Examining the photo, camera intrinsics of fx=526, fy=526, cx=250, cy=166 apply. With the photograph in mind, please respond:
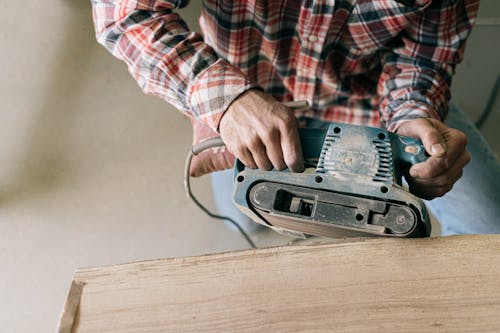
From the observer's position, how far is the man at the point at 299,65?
31.3 inches

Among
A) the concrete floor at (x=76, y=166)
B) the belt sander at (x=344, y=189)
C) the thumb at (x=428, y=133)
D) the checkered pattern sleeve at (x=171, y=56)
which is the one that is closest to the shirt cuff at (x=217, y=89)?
the checkered pattern sleeve at (x=171, y=56)

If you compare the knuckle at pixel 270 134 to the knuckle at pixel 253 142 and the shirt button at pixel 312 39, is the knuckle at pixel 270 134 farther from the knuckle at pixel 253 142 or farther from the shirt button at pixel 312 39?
the shirt button at pixel 312 39

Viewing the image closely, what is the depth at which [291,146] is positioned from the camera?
757mm

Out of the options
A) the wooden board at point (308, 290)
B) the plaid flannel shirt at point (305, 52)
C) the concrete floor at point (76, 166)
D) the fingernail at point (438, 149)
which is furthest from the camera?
the concrete floor at point (76, 166)

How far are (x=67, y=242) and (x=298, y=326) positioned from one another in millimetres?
1041

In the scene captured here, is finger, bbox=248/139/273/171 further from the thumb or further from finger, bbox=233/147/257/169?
the thumb

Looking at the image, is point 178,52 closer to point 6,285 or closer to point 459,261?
point 459,261

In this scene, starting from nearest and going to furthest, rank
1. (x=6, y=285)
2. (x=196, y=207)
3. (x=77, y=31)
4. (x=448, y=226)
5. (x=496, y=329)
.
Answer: (x=496, y=329) < (x=448, y=226) < (x=6, y=285) < (x=196, y=207) < (x=77, y=31)

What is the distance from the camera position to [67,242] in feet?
4.75

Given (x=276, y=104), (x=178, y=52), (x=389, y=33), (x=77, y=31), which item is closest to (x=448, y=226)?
(x=389, y=33)

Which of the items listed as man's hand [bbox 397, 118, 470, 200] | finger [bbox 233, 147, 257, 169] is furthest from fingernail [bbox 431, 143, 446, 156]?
finger [bbox 233, 147, 257, 169]

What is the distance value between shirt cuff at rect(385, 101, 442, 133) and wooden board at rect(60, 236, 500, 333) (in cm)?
34

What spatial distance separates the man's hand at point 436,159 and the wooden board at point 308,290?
0.15 m

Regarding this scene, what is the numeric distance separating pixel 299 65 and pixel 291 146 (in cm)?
30
